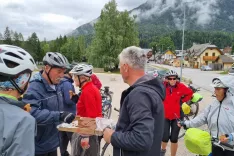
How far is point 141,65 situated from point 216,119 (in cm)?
204

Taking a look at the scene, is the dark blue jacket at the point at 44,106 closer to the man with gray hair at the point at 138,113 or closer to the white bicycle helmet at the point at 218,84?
the man with gray hair at the point at 138,113

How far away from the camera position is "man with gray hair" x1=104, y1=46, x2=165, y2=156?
2.04 metres

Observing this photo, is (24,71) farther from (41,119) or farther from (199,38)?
(199,38)

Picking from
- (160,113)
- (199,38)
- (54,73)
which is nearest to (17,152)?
(160,113)

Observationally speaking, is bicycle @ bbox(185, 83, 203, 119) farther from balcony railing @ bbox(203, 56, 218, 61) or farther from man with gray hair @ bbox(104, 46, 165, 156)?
balcony railing @ bbox(203, 56, 218, 61)

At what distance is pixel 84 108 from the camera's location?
3.83 metres

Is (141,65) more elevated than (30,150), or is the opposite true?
(141,65)

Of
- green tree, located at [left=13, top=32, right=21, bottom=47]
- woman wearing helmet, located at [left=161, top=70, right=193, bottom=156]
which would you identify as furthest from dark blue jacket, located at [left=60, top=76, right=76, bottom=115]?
Answer: green tree, located at [left=13, top=32, right=21, bottom=47]

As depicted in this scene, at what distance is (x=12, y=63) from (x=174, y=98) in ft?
13.7

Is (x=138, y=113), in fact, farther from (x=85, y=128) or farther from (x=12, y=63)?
Answer: (x=12, y=63)

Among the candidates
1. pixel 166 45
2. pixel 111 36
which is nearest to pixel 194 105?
pixel 111 36

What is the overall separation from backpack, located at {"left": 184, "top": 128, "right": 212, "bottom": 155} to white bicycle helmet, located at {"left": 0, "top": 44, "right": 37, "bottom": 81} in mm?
2516

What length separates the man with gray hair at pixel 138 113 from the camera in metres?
2.04

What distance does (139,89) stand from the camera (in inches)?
84.0
